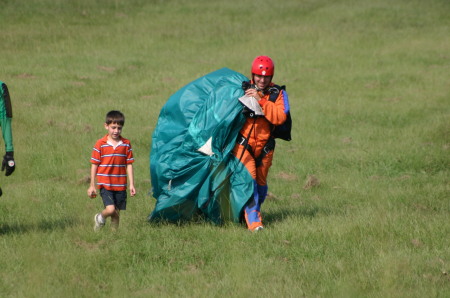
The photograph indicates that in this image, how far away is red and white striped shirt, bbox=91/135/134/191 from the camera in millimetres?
7777

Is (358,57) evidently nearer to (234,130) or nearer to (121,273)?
(234,130)

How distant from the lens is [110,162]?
25.6 ft

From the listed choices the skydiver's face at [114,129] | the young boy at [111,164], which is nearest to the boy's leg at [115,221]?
the young boy at [111,164]

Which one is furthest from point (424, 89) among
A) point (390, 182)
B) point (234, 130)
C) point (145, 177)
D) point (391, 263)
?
point (391, 263)

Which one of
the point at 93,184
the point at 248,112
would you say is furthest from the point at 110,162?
the point at 248,112

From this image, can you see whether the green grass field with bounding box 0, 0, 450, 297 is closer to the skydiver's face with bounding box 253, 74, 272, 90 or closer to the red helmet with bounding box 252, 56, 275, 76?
the skydiver's face with bounding box 253, 74, 272, 90

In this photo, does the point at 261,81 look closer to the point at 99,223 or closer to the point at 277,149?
the point at 99,223

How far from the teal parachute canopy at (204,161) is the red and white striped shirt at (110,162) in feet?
2.17

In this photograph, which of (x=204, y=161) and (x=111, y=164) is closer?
(x=111, y=164)

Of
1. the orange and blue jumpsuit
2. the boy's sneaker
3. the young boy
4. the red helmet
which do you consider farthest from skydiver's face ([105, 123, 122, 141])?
the red helmet

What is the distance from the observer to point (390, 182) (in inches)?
488

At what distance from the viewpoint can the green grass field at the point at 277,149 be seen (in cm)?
656

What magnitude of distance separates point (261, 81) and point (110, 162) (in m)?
2.01

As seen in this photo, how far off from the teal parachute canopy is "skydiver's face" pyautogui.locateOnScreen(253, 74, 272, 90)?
0.72ft
